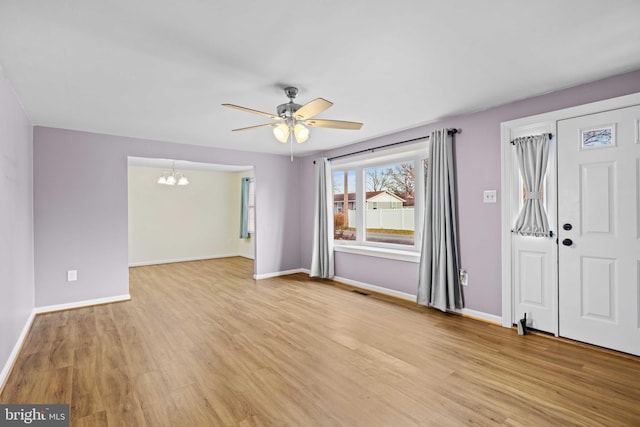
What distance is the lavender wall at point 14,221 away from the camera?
2430mm

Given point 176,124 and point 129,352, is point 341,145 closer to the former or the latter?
point 176,124

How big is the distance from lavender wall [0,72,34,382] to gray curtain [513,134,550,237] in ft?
14.9

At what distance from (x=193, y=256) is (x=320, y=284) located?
14.0 feet

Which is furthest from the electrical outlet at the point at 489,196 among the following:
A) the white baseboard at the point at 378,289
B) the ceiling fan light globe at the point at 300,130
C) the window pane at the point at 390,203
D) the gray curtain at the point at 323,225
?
the gray curtain at the point at 323,225

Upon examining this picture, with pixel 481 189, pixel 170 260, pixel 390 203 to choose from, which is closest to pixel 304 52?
pixel 481 189

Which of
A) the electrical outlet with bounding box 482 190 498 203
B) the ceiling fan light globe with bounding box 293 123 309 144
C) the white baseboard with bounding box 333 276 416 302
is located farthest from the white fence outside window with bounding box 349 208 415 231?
the ceiling fan light globe with bounding box 293 123 309 144

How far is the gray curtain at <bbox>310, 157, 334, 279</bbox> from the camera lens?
18.2 ft

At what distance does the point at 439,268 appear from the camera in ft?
12.4

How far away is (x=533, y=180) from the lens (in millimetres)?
3084

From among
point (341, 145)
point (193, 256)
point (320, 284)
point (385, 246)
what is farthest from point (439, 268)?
point (193, 256)

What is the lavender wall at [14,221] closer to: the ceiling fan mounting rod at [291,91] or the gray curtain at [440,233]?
the ceiling fan mounting rod at [291,91]

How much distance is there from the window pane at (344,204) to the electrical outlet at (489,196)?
2356 mm

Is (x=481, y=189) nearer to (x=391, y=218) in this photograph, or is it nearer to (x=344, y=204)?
(x=391, y=218)

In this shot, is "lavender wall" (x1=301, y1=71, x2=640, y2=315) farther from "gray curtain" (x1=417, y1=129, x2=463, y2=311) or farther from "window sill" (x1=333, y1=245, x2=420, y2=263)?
"window sill" (x1=333, y1=245, x2=420, y2=263)
